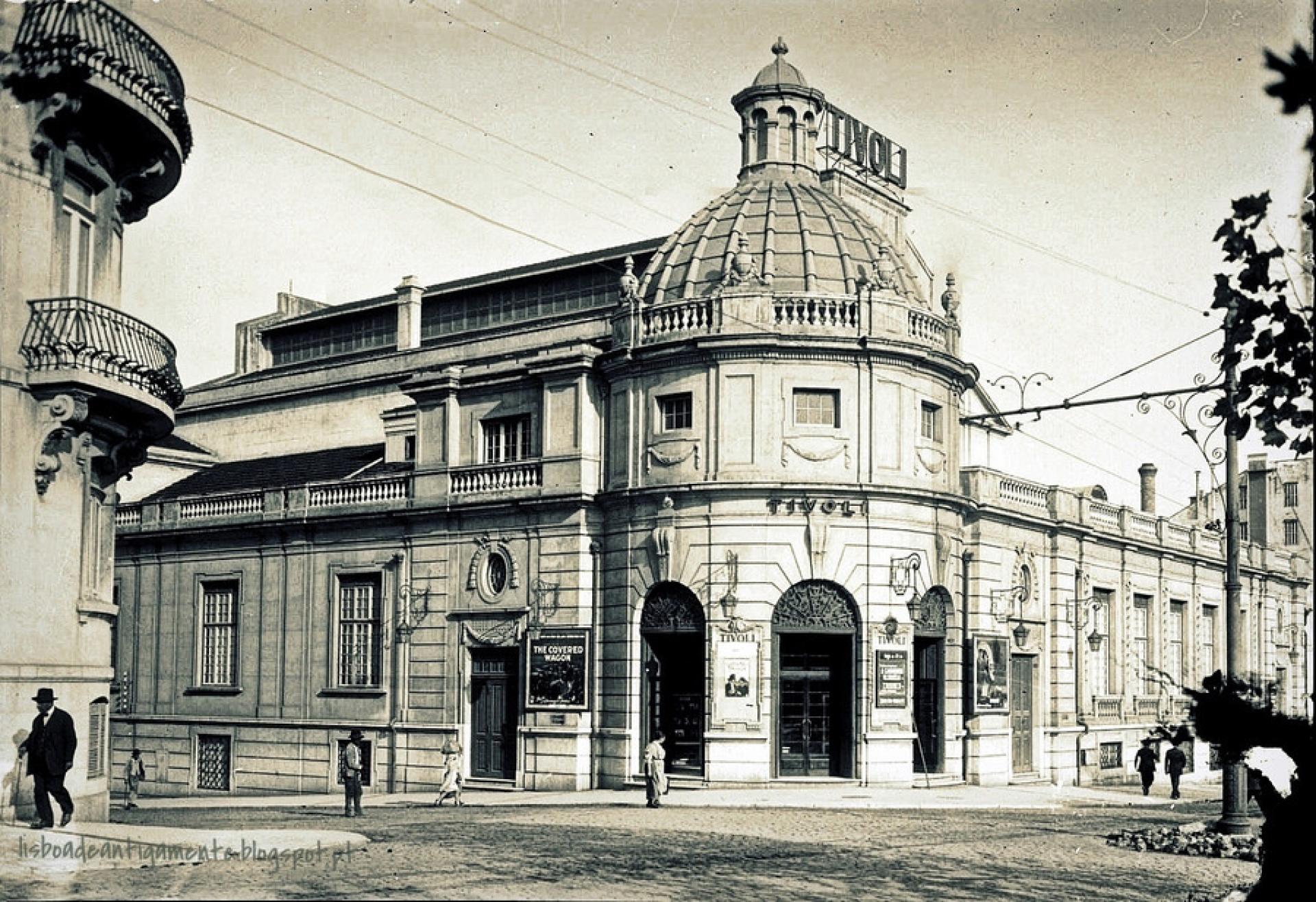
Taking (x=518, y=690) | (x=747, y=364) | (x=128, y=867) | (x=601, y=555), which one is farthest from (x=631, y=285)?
(x=128, y=867)

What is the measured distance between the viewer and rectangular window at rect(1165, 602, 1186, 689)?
52.1 meters

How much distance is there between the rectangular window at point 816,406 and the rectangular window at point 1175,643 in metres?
21.6

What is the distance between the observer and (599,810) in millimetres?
30781

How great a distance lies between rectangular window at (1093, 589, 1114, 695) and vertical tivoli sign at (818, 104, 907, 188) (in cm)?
1532

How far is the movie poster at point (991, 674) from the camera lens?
3909 cm

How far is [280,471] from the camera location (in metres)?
50.3

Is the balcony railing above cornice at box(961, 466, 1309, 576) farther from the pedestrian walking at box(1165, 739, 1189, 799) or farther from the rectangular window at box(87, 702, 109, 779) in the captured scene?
the rectangular window at box(87, 702, 109, 779)

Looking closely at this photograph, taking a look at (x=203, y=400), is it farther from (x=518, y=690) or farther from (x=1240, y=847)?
(x=1240, y=847)

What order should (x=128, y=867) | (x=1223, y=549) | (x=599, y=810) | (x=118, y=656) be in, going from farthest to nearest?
1. (x=1223, y=549)
2. (x=118, y=656)
3. (x=599, y=810)
4. (x=128, y=867)

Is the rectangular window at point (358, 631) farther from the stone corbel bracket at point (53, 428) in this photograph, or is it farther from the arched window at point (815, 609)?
the stone corbel bracket at point (53, 428)

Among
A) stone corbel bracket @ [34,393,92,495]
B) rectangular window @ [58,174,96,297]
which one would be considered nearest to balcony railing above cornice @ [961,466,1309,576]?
rectangular window @ [58,174,96,297]

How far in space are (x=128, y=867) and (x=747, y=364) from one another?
21.2m

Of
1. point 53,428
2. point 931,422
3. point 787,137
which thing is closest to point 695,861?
point 53,428

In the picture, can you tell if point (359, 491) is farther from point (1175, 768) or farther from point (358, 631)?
point (1175, 768)
